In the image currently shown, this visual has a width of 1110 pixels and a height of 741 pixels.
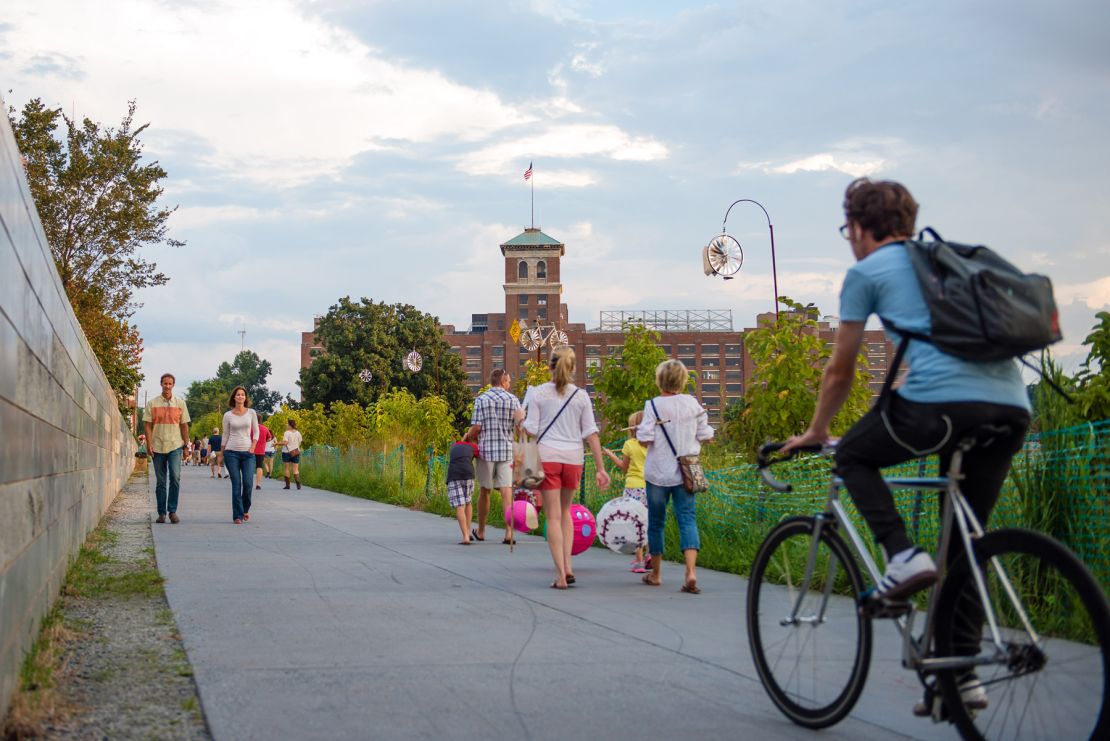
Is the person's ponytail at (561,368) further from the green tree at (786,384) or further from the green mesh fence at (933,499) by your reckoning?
the green tree at (786,384)

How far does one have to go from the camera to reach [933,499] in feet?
25.3

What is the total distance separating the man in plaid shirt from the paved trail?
1892 millimetres

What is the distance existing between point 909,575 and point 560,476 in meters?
5.64

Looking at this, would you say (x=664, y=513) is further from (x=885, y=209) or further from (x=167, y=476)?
(x=167, y=476)

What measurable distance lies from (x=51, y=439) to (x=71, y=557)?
2615 millimetres

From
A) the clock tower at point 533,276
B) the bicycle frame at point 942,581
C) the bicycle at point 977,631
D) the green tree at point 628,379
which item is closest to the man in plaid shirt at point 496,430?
the green tree at point 628,379

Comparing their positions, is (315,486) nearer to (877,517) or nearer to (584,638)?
(584,638)

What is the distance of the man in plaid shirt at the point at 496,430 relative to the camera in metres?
12.7

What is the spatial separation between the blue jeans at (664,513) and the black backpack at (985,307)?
5277 millimetres

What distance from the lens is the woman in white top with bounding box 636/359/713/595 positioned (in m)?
8.96

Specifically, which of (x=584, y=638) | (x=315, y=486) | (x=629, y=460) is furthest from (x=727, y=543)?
(x=315, y=486)

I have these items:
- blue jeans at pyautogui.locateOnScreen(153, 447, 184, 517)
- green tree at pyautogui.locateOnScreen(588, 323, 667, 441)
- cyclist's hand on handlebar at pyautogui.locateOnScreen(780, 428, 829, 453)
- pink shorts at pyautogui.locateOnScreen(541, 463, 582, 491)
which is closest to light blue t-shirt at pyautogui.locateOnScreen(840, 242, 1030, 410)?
cyclist's hand on handlebar at pyautogui.locateOnScreen(780, 428, 829, 453)

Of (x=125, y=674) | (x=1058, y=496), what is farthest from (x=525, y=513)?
(x=125, y=674)

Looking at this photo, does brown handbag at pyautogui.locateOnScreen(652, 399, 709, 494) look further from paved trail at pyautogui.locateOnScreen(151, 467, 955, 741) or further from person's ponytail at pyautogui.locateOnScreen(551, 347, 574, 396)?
person's ponytail at pyautogui.locateOnScreen(551, 347, 574, 396)
